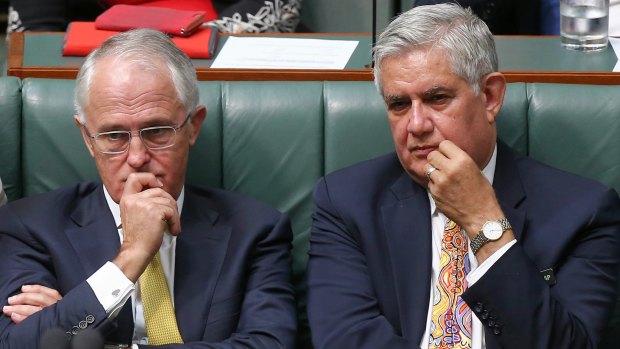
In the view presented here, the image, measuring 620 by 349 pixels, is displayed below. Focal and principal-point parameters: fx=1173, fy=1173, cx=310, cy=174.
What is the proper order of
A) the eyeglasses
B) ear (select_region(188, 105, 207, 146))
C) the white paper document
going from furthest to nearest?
1. the white paper document
2. ear (select_region(188, 105, 207, 146))
3. the eyeglasses

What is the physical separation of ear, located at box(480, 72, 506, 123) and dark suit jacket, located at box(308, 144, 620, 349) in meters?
0.12

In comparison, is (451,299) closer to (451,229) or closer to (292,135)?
(451,229)

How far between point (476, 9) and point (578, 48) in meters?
0.66

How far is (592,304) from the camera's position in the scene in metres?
2.49

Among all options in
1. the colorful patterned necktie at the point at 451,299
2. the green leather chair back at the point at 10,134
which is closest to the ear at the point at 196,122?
the green leather chair back at the point at 10,134

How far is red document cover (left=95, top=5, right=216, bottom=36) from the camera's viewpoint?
3408mm

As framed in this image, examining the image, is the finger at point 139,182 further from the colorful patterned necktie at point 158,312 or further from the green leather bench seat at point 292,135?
the green leather bench seat at point 292,135

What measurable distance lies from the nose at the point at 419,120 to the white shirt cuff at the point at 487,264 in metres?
0.31

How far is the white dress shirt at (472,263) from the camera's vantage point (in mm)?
2406

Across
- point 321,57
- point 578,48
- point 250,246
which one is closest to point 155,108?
point 250,246

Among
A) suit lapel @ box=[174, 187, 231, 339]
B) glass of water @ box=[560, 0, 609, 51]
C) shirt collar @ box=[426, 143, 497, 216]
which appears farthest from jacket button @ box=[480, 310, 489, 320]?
glass of water @ box=[560, 0, 609, 51]

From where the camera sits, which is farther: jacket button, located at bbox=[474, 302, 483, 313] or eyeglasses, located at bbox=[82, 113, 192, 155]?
eyeglasses, located at bbox=[82, 113, 192, 155]

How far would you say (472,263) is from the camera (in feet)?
8.43

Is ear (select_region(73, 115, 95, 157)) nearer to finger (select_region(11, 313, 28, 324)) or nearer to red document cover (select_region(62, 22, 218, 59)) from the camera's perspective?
finger (select_region(11, 313, 28, 324))
